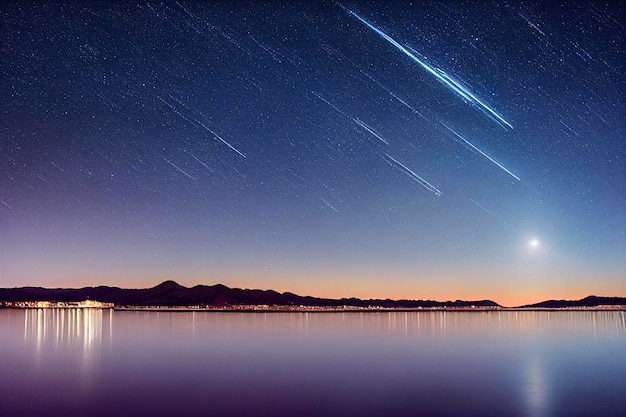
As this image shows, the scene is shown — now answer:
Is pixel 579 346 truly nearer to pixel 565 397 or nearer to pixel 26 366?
pixel 565 397

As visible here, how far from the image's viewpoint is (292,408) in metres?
21.2

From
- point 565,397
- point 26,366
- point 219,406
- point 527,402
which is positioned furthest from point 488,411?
point 26,366

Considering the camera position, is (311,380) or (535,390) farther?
(311,380)

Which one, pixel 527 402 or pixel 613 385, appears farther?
pixel 613 385

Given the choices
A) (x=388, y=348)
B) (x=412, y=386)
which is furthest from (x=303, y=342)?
(x=412, y=386)

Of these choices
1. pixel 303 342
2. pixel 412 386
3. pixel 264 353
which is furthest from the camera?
pixel 303 342

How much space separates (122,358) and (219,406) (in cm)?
2072

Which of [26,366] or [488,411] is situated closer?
[488,411]

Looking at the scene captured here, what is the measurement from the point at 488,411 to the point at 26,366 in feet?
82.7

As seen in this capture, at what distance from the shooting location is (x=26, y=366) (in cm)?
3341

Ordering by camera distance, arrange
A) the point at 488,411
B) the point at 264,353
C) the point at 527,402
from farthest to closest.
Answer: the point at 264,353, the point at 527,402, the point at 488,411

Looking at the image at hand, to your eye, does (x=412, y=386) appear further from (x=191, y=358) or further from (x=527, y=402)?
(x=191, y=358)

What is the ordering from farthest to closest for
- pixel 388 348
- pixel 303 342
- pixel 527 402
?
pixel 303 342
pixel 388 348
pixel 527 402

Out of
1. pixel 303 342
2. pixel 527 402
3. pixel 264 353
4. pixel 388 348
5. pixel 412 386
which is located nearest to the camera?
pixel 527 402
